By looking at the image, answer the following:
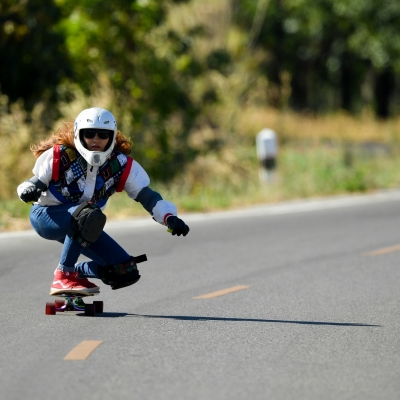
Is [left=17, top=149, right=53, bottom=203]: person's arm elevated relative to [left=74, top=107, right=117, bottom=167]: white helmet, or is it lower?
lower

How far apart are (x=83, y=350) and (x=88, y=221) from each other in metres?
1.02

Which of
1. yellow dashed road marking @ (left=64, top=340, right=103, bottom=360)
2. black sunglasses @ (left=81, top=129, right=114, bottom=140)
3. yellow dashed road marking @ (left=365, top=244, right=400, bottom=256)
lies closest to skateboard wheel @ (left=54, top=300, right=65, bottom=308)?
yellow dashed road marking @ (left=64, top=340, right=103, bottom=360)

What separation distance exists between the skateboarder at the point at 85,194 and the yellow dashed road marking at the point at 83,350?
84 centimetres

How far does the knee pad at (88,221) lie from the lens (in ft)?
23.0

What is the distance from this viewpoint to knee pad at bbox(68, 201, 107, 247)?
23.0ft

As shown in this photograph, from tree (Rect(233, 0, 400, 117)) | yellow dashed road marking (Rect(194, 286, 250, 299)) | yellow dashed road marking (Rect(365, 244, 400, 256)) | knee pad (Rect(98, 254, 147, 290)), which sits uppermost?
tree (Rect(233, 0, 400, 117))

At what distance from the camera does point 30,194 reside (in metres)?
6.97

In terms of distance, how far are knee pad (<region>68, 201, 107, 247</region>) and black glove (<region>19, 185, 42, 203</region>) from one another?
283mm

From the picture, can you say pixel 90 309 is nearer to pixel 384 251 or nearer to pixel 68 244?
pixel 68 244

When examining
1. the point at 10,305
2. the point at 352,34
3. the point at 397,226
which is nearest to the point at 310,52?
the point at 352,34

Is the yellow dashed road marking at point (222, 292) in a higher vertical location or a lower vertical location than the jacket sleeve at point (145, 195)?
lower

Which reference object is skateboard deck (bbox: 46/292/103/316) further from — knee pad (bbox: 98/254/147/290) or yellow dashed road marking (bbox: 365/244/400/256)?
yellow dashed road marking (bbox: 365/244/400/256)

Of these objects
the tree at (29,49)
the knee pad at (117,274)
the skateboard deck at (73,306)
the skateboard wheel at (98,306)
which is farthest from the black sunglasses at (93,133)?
the tree at (29,49)

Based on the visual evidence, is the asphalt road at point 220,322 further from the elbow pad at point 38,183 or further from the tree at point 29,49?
the tree at point 29,49
